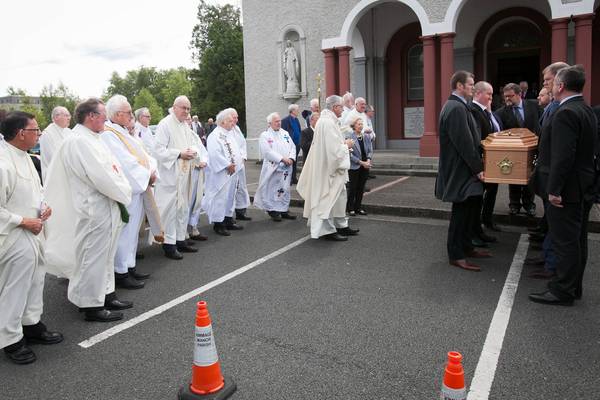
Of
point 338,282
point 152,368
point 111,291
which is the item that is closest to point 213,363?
point 152,368

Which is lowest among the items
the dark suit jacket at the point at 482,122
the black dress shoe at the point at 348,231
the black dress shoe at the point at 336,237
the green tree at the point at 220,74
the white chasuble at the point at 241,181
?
the black dress shoe at the point at 336,237

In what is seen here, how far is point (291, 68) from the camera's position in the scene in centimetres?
1692

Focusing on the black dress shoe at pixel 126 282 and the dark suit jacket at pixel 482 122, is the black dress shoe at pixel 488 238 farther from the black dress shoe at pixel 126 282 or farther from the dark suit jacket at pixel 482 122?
the black dress shoe at pixel 126 282

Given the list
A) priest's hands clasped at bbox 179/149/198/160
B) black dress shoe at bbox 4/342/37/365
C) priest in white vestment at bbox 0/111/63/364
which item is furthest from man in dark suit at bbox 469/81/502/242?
black dress shoe at bbox 4/342/37/365

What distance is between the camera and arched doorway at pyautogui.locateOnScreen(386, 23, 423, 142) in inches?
668

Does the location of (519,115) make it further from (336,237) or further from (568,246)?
(568,246)

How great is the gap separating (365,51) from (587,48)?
6.93 meters

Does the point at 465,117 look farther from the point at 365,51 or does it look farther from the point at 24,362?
the point at 365,51

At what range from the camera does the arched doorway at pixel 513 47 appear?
14.9 meters

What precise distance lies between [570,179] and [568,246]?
591 millimetres

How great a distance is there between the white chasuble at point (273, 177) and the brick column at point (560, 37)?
7.96m

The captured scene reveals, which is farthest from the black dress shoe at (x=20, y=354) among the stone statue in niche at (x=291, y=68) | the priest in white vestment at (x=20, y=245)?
the stone statue in niche at (x=291, y=68)

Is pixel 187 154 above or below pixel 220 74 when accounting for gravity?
below

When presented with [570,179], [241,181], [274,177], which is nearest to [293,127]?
[274,177]
